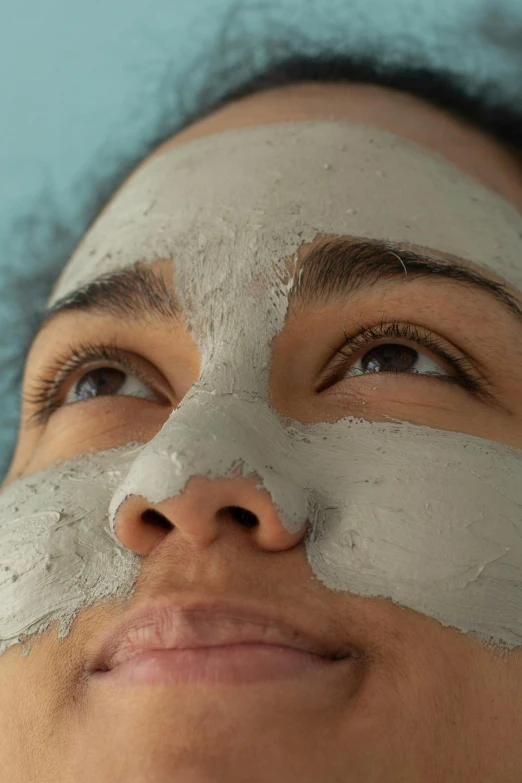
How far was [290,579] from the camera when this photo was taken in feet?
1.97

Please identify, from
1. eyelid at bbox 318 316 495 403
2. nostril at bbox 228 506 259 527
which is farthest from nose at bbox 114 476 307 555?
eyelid at bbox 318 316 495 403

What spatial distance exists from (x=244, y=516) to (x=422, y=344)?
271mm

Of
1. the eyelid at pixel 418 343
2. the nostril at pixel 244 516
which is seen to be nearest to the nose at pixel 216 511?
the nostril at pixel 244 516

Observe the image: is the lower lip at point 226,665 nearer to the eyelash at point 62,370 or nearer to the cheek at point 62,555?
the cheek at point 62,555

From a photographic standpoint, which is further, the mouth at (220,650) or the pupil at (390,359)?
the pupil at (390,359)

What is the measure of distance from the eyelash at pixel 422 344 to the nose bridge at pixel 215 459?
146mm

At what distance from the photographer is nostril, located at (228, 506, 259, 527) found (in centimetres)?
63

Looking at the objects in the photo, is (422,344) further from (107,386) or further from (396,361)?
(107,386)

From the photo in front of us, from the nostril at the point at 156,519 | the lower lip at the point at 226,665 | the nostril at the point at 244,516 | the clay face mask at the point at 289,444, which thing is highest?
the clay face mask at the point at 289,444

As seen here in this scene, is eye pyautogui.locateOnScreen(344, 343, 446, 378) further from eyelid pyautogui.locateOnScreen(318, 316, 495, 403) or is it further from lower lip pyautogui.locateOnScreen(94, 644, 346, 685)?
lower lip pyautogui.locateOnScreen(94, 644, 346, 685)

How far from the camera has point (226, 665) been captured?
1.88 feet

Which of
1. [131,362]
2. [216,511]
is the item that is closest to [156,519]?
[216,511]

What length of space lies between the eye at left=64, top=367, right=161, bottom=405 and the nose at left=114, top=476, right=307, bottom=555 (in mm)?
257

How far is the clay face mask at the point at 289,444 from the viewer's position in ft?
2.04
